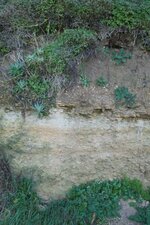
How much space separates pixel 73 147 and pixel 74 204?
2.28ft

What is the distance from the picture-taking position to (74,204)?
195 inches

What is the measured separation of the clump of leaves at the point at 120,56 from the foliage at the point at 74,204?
151 cm

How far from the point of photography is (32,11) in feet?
17.2

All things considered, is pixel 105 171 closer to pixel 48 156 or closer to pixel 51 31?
pixel 48 156

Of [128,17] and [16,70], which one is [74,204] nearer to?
[16,70]

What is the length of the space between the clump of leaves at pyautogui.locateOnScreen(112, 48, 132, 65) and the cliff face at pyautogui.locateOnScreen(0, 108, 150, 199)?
2.38 feet

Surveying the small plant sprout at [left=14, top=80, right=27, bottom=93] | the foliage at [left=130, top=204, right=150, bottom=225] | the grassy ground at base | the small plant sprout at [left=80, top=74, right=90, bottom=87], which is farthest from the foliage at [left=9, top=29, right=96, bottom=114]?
the foliage at [left=130, top=204, right=150, bottom=225]

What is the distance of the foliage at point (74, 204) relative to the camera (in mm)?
4746

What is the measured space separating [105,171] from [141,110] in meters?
0.91

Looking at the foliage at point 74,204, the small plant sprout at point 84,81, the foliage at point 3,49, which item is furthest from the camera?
the foliage at point 3,49

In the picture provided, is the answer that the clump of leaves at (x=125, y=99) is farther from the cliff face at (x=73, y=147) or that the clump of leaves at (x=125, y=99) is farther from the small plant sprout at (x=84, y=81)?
the small plant sprout at (x=84, y=81)

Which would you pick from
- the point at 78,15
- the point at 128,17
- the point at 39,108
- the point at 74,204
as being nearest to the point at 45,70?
the point at 39,108

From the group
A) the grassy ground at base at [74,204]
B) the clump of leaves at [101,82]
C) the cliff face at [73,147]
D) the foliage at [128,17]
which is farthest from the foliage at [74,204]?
the foliage at [128,17]

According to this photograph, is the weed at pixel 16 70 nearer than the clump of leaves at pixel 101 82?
Yes
